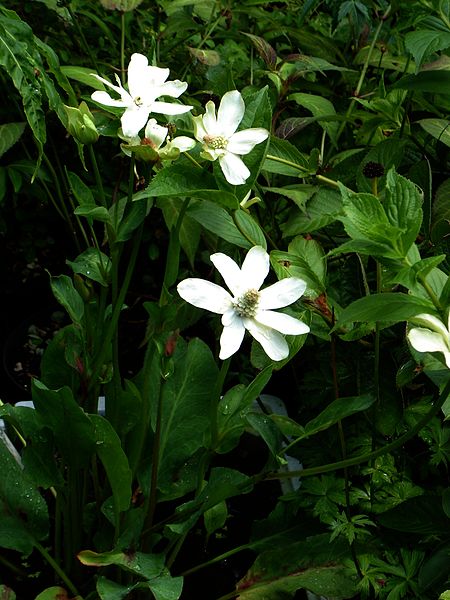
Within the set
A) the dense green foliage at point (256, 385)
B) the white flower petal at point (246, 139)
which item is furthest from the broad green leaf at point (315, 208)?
the white flower petal at point (246, 139)

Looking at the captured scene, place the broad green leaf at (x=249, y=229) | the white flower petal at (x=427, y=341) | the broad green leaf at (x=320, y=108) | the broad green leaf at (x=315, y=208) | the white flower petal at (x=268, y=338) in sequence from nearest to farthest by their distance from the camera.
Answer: the white flower petal at (x=427, y=341)
the white flower petal at (x=268, y=338)
the broad green leaf at (x=249, y=229)
the broad green leaf at (x=315, y=208)
the broad green leaf at (x=320, y=108)

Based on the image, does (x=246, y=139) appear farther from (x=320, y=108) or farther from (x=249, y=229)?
(x=320, y=108)

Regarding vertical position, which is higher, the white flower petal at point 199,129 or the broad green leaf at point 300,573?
the white flower petal at point 199,129

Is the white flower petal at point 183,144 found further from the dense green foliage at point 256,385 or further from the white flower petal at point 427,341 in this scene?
the white flower petal at point 427,341

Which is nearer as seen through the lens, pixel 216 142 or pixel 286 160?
pixel 216 142

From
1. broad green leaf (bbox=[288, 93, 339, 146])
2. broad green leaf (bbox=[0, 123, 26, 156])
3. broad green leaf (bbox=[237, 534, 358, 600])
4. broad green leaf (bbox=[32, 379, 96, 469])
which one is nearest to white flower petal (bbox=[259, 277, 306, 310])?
broad green leaf (bbox=[32, 379, 96, 469])

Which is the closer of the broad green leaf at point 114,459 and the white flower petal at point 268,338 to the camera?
the white flower petal at point 268,338

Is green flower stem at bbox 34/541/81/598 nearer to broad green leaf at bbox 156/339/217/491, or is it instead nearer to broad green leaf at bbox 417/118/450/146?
broad green leaf at bbox 156/339/217/491

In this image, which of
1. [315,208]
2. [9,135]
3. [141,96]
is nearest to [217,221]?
[141,96]

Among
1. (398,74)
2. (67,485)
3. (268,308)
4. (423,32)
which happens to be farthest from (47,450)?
(398,74)
